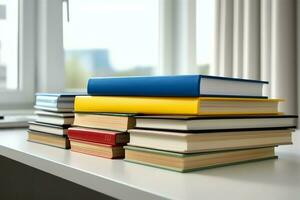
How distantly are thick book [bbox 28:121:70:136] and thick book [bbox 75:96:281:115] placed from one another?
8 cm

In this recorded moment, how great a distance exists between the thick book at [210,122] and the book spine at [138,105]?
0.04 feet

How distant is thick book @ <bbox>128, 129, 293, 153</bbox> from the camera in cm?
59

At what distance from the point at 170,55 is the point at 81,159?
1.39 m

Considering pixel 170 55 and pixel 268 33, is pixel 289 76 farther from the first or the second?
pixel 170 55

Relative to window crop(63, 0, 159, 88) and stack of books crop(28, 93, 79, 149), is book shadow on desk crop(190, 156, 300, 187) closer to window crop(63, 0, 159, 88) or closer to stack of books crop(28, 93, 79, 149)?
stack of books crop(28, 93, 79, 149)

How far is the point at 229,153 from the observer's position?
65 centimetres

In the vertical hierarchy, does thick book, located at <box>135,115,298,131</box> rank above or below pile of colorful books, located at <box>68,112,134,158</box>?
above

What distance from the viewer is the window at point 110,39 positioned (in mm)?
1782

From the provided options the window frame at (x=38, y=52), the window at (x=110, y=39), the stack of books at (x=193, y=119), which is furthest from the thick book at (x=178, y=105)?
the window at (x=110, y=39)

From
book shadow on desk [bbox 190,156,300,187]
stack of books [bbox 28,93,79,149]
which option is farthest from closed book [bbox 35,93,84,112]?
book shadow on desk [bbox 190,156,300,187]

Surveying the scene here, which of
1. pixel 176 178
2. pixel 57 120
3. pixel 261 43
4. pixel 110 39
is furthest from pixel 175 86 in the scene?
pixel 110 39

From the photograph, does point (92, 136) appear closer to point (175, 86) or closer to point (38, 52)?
point (175, 86)

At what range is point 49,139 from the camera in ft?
2.97

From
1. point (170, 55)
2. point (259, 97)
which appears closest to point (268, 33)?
point (170, 55)
